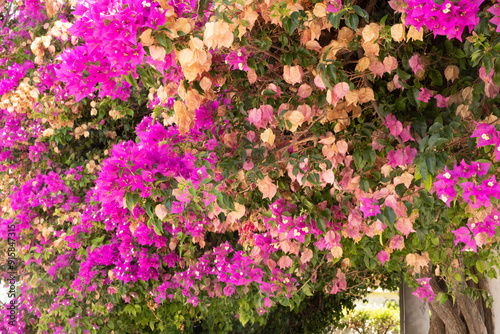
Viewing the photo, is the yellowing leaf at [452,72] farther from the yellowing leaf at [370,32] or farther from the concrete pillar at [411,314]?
the concrete pillar at [411,314]

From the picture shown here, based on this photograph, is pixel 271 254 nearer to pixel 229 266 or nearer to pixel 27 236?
pixel 229 266

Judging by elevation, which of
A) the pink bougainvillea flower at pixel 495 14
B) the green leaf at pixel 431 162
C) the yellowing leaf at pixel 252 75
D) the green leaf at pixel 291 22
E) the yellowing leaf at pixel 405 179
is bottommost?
the green leaf at pixel 431 162

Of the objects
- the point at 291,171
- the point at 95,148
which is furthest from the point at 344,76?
the point at 95,148

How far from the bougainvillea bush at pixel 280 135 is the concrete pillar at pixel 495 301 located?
0.32ft

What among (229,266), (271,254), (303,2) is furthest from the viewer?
(229,266)

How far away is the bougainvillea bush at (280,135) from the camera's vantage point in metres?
1.68

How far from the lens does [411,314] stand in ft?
21.0

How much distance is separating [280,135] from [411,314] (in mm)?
4921

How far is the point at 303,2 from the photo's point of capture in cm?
194

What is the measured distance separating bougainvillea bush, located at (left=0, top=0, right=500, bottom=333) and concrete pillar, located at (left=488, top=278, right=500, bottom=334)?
0.10m

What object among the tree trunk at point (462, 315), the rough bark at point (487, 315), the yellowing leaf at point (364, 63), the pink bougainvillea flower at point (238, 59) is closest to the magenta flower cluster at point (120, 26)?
the pink bougainvillea flower at point (238, 59)

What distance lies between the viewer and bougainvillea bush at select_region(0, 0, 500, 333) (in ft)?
5.50

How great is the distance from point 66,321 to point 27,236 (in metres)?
0.89

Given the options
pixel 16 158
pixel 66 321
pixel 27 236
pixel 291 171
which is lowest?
pixel 66 321
